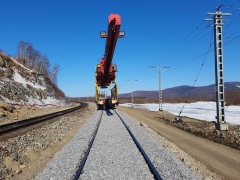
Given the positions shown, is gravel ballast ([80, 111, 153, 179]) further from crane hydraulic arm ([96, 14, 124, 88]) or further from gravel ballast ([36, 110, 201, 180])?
crane hydraulic arm ([96, 14, 124, 88])

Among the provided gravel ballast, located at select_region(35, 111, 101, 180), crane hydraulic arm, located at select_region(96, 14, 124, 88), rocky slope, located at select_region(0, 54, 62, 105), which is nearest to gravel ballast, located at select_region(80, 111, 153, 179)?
gravel ballast, located at select_region(35, 111, 101, 180)

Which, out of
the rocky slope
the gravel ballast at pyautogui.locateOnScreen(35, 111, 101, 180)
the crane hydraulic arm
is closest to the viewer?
the gravel ballast at pyautogui.locateOnScreen(35, 111, 101, 180)

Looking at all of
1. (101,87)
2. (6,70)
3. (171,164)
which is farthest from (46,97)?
(171,164)

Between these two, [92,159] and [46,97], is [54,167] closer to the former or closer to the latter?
[92,159]

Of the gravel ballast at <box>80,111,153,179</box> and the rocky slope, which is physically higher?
the rocky slope

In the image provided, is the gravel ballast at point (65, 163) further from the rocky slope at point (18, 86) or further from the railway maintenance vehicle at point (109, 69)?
the rocky slope at point (18, 86)

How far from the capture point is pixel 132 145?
41.7 feet

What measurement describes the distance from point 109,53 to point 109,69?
6032 mm

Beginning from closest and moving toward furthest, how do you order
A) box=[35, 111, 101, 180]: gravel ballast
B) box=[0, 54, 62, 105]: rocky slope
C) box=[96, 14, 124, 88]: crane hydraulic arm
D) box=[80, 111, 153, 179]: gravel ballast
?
box=[80, 111, 153, 179]: gravel ballast → box=[35, 111, 101, 180]: gravel ballast → box=[96, 14, 124, 88]: crane hydraulic arm → box=[0, 54, 62, 105]: rocky slope

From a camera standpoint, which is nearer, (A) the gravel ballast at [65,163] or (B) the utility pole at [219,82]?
(A) the gravel ballast at [65,163]

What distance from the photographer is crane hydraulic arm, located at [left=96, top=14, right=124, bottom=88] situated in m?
17.4

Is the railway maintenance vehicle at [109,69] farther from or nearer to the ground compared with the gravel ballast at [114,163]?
farther from the ground

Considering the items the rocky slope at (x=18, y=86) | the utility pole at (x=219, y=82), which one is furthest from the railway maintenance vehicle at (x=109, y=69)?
the rocky slope at (x=18, y=86)

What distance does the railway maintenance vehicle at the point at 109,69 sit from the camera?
59.0 ft
